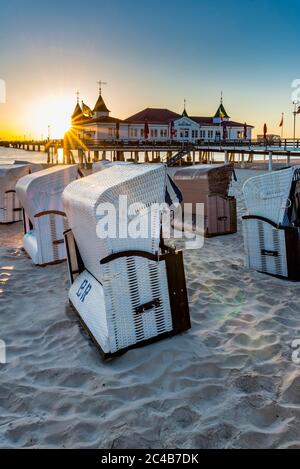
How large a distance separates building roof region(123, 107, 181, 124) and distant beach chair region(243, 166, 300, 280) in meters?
52.3

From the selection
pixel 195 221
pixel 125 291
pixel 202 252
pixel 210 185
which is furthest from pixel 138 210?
pixel 195 221

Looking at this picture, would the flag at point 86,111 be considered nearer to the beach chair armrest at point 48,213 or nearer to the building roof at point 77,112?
the building roof at point 77,112

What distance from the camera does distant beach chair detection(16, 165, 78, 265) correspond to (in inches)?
A: 267

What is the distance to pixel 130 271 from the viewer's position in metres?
3.70

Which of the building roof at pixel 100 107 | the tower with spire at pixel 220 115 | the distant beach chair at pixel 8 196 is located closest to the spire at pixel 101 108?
the building roof at pixel 100 107

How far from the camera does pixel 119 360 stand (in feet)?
11.9

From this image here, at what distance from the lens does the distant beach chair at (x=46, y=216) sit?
678 centimetres

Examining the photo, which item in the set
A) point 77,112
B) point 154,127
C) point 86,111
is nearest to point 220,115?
point 154,127

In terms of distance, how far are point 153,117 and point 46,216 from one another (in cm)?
5593

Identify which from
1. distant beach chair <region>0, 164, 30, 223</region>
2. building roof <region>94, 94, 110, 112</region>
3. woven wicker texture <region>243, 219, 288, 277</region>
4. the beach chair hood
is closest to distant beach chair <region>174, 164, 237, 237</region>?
woven wicker texture <region>243, 219, 288, 277</region>

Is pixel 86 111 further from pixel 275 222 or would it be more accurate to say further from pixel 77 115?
pixel 275 222

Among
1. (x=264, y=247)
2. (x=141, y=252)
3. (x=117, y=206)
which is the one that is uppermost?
(x=117, y=206)

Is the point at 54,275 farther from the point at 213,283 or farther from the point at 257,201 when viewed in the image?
the point at 257,201
